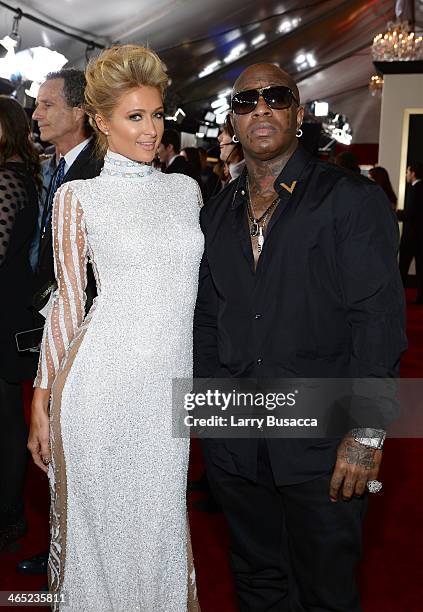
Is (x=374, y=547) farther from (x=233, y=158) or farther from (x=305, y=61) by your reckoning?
(x=305, y=61)

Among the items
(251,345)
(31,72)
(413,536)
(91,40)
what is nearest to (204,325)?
(251,345)

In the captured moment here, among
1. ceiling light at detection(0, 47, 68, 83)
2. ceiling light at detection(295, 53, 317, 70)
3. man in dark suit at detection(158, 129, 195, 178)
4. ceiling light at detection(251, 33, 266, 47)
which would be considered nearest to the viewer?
man in dark suit at detection(158, 129, 195, 178)

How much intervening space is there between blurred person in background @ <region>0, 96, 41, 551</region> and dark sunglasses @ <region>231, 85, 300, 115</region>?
45.3 inches

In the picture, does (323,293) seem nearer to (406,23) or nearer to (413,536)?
(413,536)

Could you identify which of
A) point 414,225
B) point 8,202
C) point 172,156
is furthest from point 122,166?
point 414,225

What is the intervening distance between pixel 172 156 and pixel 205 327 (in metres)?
3.36

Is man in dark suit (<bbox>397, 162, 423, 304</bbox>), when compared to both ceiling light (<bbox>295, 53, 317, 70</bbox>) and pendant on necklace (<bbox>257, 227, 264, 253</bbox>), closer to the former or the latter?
ceiling light (<bbox>295, 53, 317, 70</bbox>)

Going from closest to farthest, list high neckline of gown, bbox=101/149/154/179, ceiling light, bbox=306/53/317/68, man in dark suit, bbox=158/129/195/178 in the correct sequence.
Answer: high neckline of gown, bbox=101/149/154/179, man in dark suit, bbox=158/129/195/178, ceiling light, bbox=306/53/317/68

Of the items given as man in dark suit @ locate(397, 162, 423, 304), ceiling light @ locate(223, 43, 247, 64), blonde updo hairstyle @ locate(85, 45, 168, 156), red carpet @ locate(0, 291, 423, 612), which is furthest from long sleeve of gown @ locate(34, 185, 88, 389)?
ceiling light @ locate(223, 43, 247, 64)

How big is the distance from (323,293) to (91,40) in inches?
409

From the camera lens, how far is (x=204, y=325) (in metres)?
2.43

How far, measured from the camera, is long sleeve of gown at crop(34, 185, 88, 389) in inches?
88.2

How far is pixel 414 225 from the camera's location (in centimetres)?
1168

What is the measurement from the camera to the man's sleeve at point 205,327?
7.88 ft
